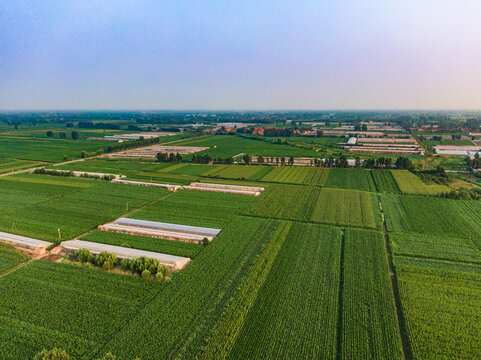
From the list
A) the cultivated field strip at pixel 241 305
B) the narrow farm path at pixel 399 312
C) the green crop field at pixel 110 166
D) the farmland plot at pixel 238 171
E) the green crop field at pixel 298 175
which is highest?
the green crop field at pixel 110 166

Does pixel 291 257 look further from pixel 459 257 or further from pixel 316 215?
pixel 459 257

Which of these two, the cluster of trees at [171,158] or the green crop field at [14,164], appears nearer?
the green crop field at [14,164]

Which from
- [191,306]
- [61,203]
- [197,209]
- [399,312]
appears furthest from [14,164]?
[399,312]

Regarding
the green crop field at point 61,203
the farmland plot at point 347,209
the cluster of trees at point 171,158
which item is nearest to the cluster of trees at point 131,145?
the cluster of trees at point 171,158

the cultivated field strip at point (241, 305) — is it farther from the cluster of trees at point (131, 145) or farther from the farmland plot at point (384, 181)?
the cluster of trees at point (131, 145)

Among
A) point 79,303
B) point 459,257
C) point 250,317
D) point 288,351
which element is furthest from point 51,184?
point 459,257

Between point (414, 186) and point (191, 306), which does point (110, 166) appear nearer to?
point (191, 306)
